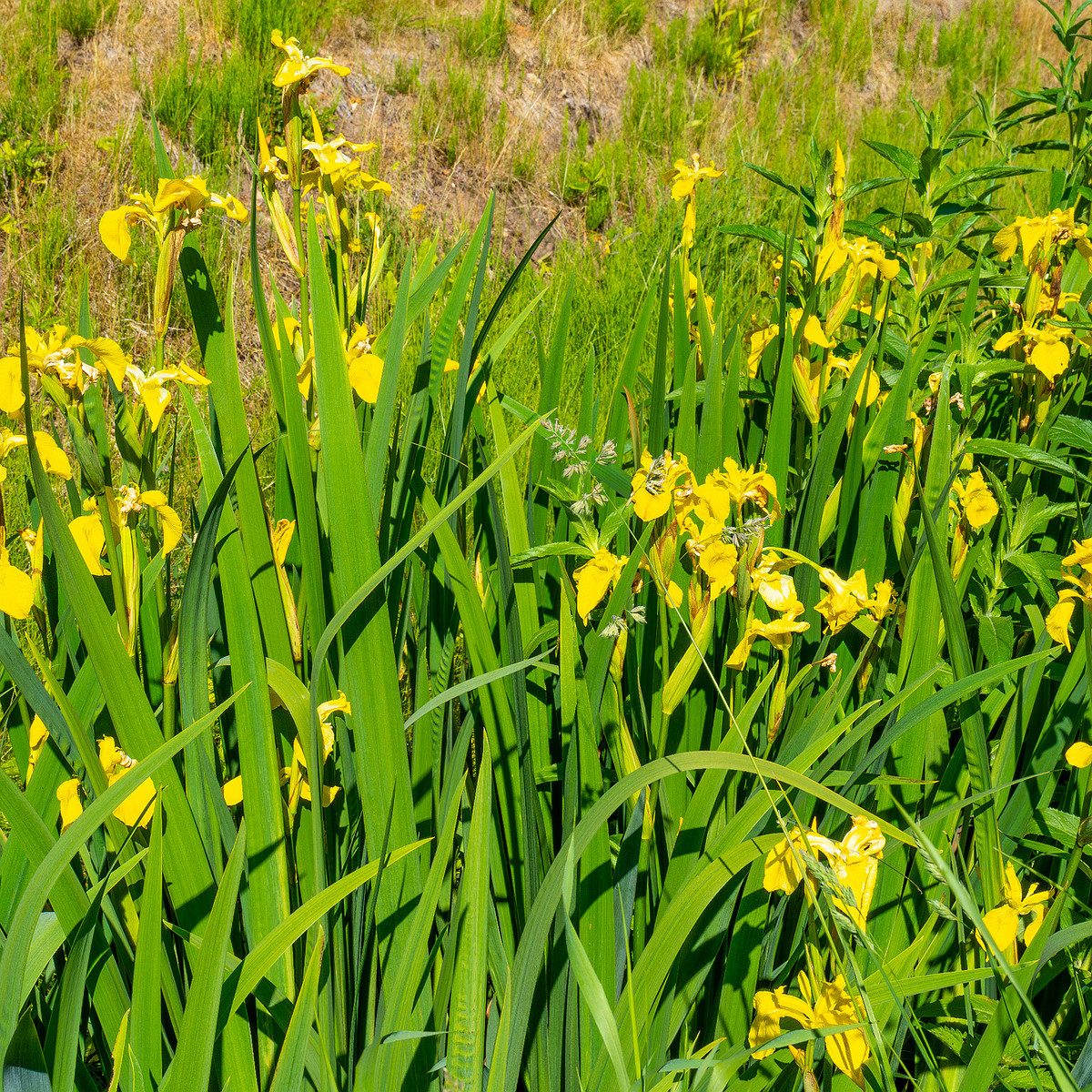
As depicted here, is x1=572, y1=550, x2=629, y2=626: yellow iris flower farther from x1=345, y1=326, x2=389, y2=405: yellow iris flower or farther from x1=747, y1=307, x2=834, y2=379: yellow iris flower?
x1=747, y1=307, x2=834, y2=379: yellow iris flower

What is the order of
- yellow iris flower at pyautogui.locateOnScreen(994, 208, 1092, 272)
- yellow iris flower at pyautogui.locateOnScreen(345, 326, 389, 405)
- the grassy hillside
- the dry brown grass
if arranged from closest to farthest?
yellow iris flower at pyautogui.locateOnScreen(345, 326, 389, 405) → yellow iris flower at pyautogui.locateOnScreen(994, 208, 1092, 272) → the grassy hillside → the dry brown grass

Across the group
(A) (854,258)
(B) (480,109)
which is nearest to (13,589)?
(A) (854,258)

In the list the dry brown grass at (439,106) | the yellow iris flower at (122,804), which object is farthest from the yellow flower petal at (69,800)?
the dry brown grass at (439,106)

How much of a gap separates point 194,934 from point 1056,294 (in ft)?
4.67

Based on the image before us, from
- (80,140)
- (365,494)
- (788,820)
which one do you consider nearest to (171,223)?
(365,494)

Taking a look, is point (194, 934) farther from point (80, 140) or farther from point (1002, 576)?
point (80, 140)

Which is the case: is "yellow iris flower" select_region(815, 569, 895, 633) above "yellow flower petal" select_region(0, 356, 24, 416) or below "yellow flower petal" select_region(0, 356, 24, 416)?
below

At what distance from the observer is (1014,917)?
0.75 meters

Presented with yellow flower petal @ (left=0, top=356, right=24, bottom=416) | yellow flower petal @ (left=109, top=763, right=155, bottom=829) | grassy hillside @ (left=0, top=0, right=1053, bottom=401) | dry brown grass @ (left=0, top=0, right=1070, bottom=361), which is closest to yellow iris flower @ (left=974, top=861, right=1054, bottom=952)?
yellow flower petal @ (left=109, top=763, right=155, bottom=829)

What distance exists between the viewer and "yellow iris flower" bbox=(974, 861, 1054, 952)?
29.2 inches

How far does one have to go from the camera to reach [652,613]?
0.88 metres

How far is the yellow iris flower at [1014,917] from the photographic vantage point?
29.2 inches

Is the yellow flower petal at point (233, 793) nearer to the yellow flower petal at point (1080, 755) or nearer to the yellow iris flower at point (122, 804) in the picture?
the yellow iris flower at point (122, 804)

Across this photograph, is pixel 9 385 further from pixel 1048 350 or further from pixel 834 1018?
pixel 1048 350
